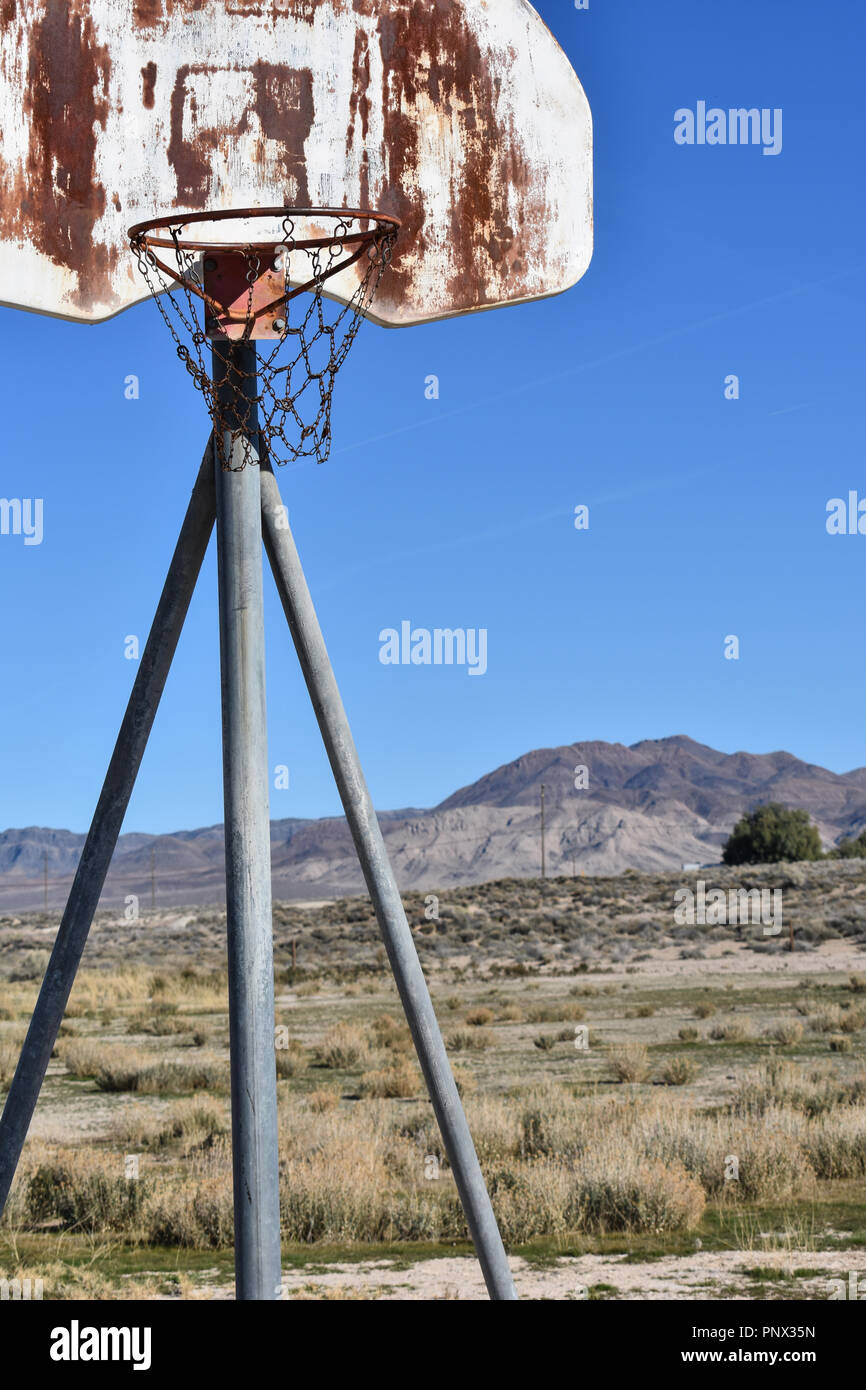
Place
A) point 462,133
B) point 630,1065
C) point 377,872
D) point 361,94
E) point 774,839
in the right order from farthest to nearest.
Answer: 1. point 774,839
2. point 630,1065
3. point 462,133
4. point 377,872
5. point 361,94

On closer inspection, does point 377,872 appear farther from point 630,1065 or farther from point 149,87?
point 630,1065

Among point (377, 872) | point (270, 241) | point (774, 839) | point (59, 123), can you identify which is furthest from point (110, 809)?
point (774, 839)

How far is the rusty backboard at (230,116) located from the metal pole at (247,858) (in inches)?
31.1

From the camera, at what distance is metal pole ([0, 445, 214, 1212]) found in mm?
7066

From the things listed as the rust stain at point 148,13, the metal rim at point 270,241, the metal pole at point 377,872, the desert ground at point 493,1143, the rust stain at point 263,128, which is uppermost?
the rust stain at point 148,13

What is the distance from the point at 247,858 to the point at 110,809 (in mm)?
777

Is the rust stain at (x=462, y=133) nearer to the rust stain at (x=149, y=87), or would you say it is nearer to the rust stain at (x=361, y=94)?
the rust stain at (x=361, y=94)

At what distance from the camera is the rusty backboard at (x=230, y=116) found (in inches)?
271

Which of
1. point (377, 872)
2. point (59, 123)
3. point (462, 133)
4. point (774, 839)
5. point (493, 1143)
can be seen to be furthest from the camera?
point (774, 839)

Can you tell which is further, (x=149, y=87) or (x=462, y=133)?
(x=462, y=133)

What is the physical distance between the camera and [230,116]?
6.95m

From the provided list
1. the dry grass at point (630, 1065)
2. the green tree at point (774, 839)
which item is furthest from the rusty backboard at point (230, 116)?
the green tree at point (774, 839)

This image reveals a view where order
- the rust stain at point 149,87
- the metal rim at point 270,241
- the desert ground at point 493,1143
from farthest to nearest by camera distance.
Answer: the desert ground at point 493,1143 → the rust stain at point 149,87 → the metal rim at point 270,241

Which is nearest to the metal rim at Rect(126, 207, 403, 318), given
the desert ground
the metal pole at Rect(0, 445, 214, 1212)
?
the metal pole at Rect(0, 445, 214, 1212)
